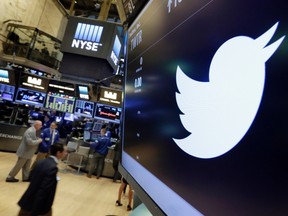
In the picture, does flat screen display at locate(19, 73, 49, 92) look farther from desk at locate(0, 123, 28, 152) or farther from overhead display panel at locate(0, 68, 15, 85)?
desk at locate(0, 123, 28, 152)

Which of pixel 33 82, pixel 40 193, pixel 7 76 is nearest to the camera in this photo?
pixel 40 193

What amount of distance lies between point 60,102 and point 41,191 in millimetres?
6739

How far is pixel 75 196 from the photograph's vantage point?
246 inches

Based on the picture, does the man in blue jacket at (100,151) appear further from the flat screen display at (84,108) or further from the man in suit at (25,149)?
the man in suit at (25,149)

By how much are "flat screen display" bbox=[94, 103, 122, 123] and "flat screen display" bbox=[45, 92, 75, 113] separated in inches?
38.3

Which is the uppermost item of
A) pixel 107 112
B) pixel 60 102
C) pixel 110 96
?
pixel 110 96

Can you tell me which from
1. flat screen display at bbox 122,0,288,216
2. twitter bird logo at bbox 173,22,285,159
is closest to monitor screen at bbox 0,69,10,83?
flat screen display at bbox 122,0,288,216

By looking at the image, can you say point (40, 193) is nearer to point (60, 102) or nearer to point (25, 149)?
point (25, 149)

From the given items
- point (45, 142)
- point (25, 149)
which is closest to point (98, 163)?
point (45, 142)

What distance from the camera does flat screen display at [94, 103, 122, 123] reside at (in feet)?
29.6

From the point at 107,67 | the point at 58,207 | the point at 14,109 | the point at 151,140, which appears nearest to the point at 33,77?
the point at 14,109

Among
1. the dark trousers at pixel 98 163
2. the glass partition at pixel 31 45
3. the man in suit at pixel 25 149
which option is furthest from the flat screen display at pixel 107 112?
the glass partition at pixel 31 45

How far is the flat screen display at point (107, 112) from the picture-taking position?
9008 millimetres

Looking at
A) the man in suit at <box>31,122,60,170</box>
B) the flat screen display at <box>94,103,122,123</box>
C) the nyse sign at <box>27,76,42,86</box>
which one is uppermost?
the nyse sign at <box>27,76,42,86</box>
